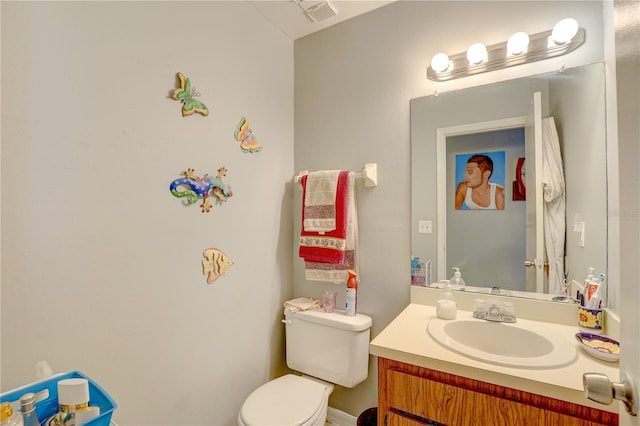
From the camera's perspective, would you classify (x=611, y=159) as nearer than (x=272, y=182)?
Yes

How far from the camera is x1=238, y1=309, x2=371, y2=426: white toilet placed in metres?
1.26

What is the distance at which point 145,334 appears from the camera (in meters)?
1.13

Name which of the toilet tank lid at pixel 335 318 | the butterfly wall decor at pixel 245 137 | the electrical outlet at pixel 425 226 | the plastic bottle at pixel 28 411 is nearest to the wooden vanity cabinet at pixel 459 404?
the toilet tank lid at pixel 335 318

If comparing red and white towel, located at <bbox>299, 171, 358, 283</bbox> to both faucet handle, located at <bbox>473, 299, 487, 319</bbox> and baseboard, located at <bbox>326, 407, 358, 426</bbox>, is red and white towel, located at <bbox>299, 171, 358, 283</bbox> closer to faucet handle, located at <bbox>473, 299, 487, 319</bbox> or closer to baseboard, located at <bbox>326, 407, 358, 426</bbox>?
faucet handle, located at <bbox>473, 299, 487, 319</bbox>

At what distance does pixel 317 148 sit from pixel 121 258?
46.6 inches

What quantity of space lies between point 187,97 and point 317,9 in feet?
2.87

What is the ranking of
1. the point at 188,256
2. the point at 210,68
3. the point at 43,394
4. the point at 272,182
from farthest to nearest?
1. the point at 272,182
2. the point at 210,68
3. the point at 188,256
4. the point at 43,394

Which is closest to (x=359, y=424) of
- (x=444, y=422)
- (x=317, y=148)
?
(x=444, y=422)

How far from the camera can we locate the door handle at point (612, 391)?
1.60 ft

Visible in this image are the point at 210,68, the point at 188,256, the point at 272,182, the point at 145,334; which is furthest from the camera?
the point at 272,182

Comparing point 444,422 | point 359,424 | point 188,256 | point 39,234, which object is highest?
point 39,234

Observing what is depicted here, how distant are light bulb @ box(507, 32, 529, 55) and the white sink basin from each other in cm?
115

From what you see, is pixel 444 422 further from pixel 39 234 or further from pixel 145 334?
pixel 39 234

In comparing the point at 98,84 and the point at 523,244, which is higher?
the point at 98,84
